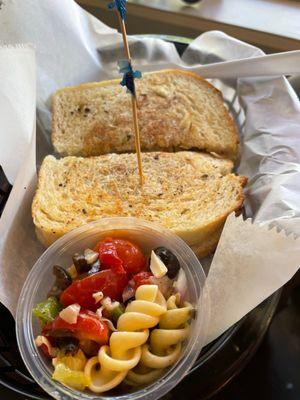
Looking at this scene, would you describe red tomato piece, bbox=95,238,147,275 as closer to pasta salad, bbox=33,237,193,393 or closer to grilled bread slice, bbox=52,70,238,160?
pasta salad, bbox=33,237,193,393

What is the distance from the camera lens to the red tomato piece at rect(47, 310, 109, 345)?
3.69 feet

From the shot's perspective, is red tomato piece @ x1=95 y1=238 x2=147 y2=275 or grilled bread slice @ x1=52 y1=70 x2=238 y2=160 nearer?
red tomato piece @ x1=95 y1=238 x2=147 y2=275

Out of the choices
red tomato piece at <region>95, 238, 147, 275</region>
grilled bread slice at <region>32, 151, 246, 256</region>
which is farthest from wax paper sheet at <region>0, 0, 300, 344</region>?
red tomato piece at <region>95, 238, 147, 275</region>

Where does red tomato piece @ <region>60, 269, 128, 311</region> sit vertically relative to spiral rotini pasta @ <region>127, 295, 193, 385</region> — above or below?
above

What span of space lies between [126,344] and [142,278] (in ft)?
0.57

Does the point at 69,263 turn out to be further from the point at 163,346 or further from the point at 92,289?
the point at 163,346

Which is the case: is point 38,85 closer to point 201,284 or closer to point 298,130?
point 298,130

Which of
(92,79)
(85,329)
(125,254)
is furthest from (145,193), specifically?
(92,79)

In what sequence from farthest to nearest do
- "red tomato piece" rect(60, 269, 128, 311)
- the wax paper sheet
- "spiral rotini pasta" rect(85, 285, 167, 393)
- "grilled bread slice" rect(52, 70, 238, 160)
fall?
"grilled bread slice" rect(52, 70, 238, 160) → the wax paper sheet → "red tomato piece" rect(60, 269, 128, 311) → "spiral rotini pasta" rect(85, 285, 167, 393)

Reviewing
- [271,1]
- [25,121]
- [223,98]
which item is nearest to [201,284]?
[25,121]

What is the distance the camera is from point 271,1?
2311 mm

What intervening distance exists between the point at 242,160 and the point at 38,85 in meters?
0.82

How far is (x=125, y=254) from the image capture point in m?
1.29

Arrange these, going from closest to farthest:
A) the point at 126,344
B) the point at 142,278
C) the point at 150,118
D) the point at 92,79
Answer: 1. the point at 126,344
2. the point at 142,278
3. the point at 150,118
4. the point at 92,79
